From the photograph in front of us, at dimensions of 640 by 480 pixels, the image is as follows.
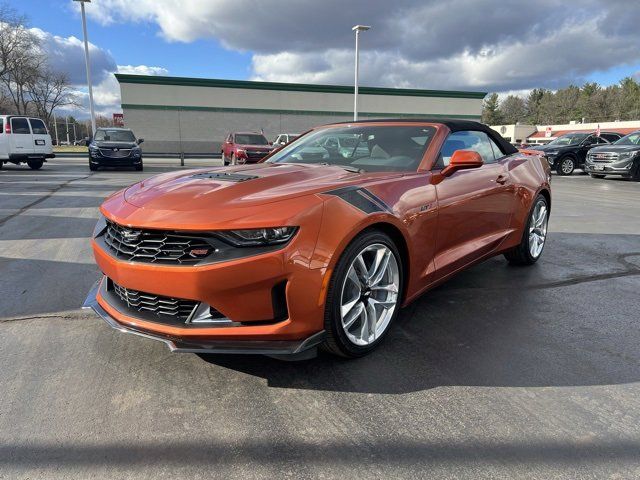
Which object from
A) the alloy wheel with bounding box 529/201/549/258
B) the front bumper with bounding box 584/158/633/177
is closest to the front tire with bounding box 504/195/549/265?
the alloy wheel with bounding box 529/201/549/258

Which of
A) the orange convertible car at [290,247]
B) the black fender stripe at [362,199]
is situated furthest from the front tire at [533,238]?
the black fender stripe at [362,199]

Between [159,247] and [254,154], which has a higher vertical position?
[254,154]

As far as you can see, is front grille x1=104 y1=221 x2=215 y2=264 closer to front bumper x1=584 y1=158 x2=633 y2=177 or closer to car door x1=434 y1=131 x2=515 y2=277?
car door x1=434 y1=131 x2=515 y2=277

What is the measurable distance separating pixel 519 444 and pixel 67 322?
10.1 feet

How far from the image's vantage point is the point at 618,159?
16.0m

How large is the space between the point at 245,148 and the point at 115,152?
15.5ft

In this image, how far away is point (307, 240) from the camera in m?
2.33

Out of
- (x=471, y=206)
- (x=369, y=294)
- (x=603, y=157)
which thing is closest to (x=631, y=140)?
(x=603, y=157)

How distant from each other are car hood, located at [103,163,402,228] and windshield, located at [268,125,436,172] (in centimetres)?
34

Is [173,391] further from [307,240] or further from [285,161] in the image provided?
[285,161]

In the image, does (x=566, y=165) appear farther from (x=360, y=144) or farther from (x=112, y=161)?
(x=360, y=144)

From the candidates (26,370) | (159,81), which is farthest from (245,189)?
(159,81)

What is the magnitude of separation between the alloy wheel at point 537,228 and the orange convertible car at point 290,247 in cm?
160

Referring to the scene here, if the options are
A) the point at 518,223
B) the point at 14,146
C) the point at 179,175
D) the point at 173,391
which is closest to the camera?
the point at 173,391
